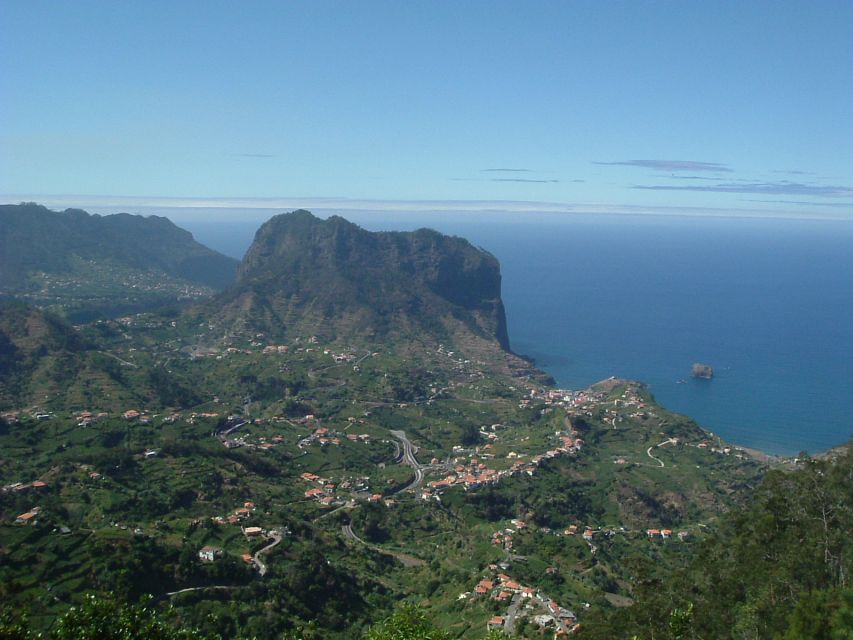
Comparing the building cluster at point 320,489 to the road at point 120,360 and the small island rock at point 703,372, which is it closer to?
the road at point 120,360

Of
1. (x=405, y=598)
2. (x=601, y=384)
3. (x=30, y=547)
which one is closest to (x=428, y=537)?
(x=405, y=598)

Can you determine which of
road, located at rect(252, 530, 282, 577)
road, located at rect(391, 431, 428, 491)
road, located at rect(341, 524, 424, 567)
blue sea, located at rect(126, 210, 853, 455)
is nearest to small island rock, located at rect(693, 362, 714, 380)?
blue sea, located at rect(126, 210, 853, 455)

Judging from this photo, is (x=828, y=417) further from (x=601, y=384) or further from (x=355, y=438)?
(x=355, y=438)

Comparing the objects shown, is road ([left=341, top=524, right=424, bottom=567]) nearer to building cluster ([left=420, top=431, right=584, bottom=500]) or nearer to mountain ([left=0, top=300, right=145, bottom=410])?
building cluster ([left=420, top=431, right=584, bottom=500])

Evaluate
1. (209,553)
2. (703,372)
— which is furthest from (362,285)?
(209,553)

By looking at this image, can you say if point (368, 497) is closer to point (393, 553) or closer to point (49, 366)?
point (393, 553)

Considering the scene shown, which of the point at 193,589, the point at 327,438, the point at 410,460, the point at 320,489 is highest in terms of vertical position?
the point at 193,589
